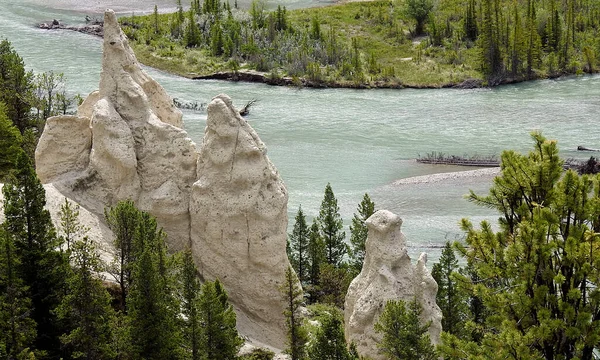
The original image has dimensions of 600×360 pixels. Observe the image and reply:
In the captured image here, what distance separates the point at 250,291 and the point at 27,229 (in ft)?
20.2

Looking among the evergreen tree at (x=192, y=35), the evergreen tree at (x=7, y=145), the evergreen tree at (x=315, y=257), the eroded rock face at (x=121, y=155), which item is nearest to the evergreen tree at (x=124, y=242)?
the eroded rock face at (x=121, y=155)

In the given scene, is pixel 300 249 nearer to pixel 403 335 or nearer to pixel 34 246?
pixel 34 246

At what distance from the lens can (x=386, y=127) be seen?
6531 centimetres

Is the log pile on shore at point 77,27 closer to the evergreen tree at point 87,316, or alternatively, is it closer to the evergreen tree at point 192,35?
the evergreen tree at point 192,35

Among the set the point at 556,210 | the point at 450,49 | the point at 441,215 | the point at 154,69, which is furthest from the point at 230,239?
the point at 450,49

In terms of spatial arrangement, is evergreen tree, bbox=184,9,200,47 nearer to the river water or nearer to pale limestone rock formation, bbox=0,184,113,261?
the river water

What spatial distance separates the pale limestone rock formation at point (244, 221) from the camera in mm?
26344

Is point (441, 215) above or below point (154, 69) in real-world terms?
below

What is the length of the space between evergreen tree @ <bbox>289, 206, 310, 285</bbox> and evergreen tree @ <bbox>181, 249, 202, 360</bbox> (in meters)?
11.2

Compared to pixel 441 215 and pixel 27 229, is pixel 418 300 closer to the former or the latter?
pixel 27 229

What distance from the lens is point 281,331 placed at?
87.7ft

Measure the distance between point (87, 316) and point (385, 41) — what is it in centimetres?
7207

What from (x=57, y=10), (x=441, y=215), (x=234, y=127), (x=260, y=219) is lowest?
(x=441, y=215)

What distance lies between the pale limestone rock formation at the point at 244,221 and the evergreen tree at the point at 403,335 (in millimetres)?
4639
